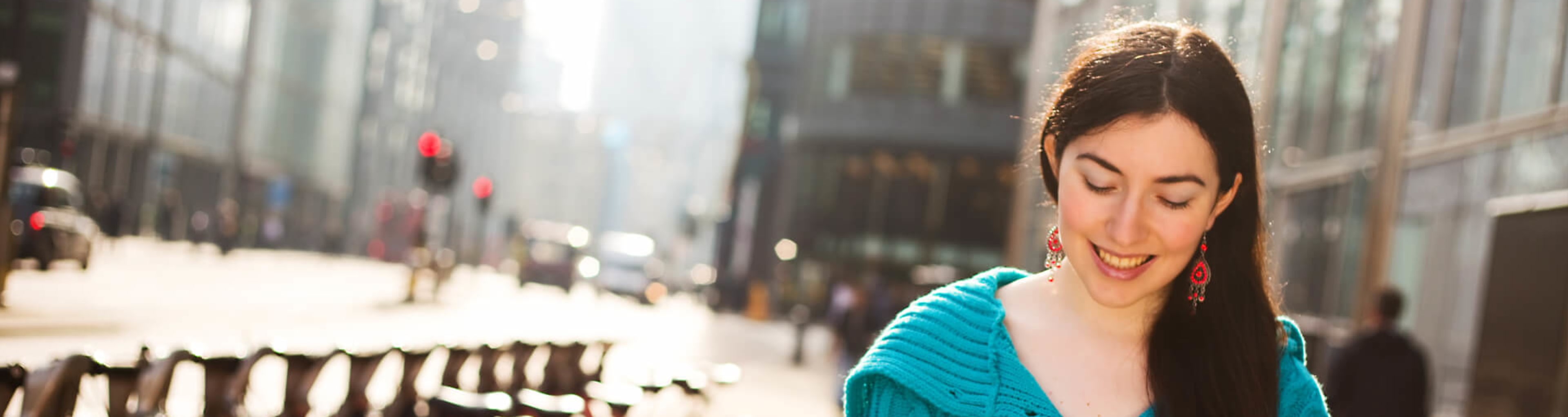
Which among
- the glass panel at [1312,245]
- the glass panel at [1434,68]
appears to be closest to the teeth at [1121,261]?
the glass panel at [1434,68]

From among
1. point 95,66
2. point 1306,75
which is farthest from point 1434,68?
point 95,66

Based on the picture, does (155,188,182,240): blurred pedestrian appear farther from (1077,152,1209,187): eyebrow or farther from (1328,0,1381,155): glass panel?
(1077,152,1209,187): eyebrow

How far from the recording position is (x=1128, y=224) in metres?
2.14

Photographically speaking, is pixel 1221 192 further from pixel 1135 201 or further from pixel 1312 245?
pixel 1312 245

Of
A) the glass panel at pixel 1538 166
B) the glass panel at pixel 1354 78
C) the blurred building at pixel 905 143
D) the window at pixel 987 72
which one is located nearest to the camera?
the glass panel at pixel 1538 166

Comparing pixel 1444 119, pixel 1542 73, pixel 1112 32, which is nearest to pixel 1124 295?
pixel 1112 32

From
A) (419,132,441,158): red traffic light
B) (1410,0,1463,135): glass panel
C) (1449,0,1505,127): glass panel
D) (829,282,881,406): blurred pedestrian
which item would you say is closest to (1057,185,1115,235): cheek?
(1449,0,1505,127): glass panel

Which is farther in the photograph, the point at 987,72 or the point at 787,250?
the point at 787,250

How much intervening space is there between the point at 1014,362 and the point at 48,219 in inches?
814

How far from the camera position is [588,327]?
24.7 m

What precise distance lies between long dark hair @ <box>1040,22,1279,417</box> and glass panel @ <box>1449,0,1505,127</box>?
10289 millimetres

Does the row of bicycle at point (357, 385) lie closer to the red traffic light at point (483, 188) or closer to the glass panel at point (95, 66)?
the red traffic light at point (483, 188)

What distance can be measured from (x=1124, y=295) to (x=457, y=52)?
332ft

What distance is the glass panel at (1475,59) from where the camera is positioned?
11742 mm
